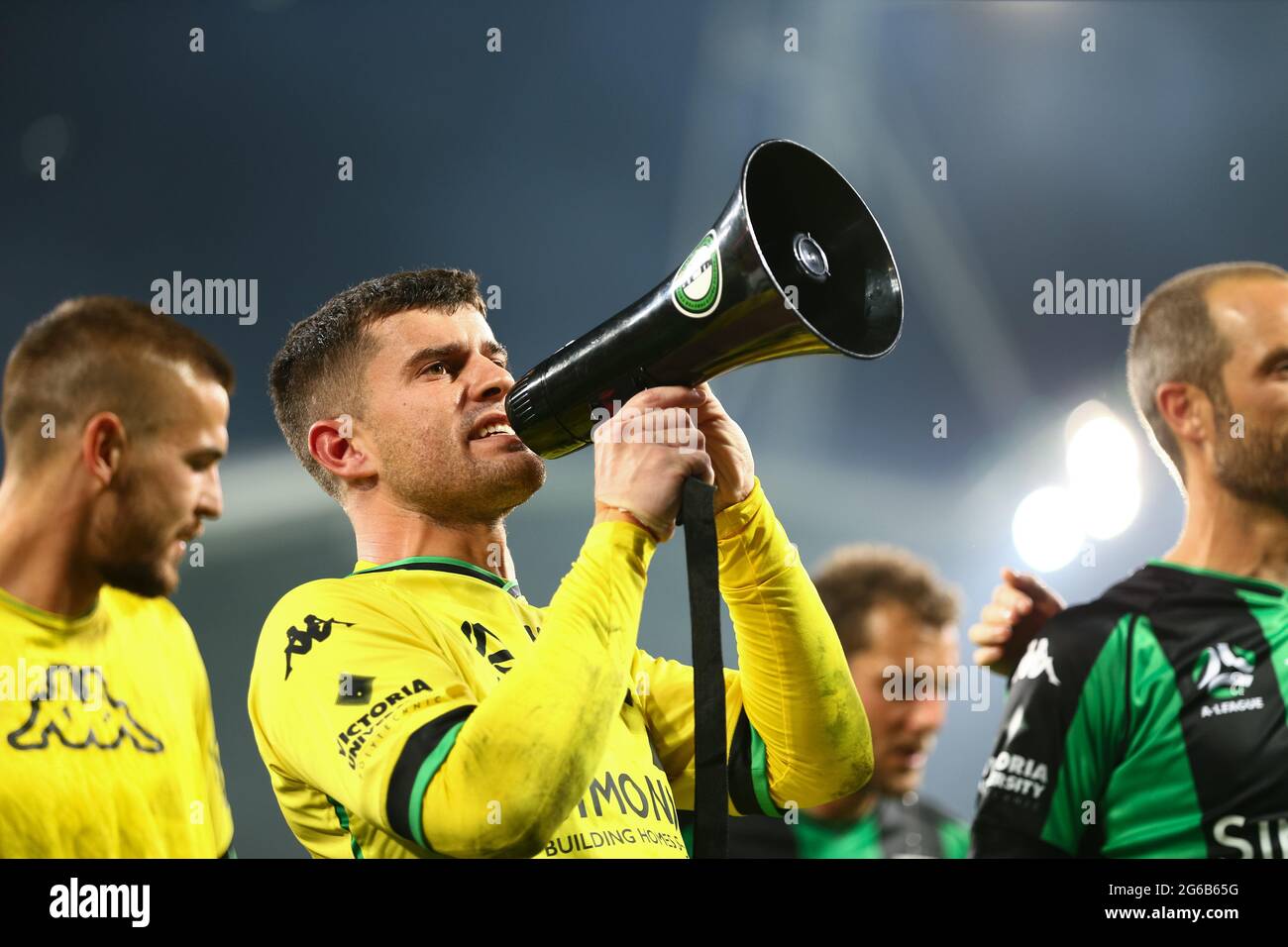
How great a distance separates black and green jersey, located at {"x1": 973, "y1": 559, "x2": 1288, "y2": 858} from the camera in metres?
2.24

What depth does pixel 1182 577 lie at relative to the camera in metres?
2.46

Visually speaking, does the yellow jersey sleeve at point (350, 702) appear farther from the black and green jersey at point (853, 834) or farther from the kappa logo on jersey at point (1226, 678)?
the kappa logo on jersey at point (1226, 678)

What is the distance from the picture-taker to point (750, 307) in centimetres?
177

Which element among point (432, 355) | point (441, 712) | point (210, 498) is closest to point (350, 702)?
point (441, 712)

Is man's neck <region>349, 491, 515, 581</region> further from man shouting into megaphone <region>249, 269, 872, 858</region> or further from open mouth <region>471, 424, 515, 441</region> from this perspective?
open mouth <region>471, 424, 515, 441</region>

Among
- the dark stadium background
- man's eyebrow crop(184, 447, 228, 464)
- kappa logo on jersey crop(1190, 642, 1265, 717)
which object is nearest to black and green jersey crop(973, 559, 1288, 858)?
kappa logo on jersey crop(1190, 642, 1265, 717)

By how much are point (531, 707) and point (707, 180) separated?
165cm

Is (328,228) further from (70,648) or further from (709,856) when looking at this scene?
(709,856)

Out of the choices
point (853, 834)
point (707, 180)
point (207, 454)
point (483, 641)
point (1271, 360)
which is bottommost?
point (853, 834)

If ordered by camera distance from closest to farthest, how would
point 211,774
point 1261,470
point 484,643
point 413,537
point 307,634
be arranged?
point 307,634 → point 484,643 → point 413,537 → point 211,774 → point 1261,470

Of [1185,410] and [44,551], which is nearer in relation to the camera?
[44,551]

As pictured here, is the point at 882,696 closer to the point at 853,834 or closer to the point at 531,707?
the point at 853,834

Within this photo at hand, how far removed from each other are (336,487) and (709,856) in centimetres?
97

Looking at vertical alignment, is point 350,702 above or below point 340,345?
below
